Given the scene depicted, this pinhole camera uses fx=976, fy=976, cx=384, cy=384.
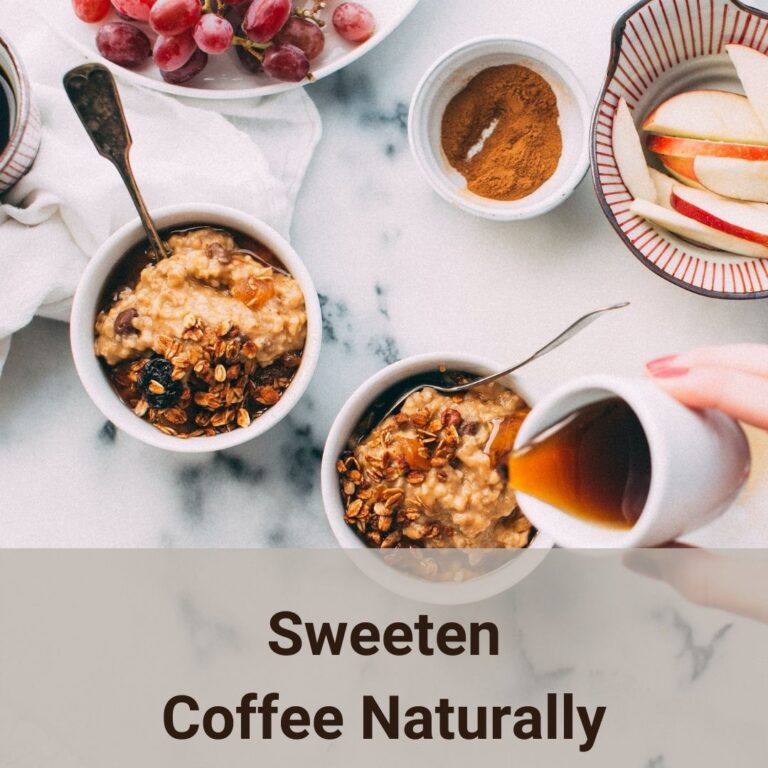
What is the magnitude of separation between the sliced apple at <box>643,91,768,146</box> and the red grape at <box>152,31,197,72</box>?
64 cm

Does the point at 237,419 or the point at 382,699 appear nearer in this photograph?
the point at 237,419

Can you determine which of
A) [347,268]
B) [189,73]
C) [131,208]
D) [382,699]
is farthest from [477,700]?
[189,73]

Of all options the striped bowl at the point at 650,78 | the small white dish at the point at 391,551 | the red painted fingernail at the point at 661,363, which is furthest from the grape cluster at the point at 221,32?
the red painted fingernail at the point at 661,363

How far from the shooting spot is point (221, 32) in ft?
4.32

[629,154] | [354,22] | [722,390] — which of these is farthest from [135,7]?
[722,390]

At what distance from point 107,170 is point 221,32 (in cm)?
25

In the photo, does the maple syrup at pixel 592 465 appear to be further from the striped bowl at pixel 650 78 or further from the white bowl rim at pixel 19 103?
the white bowl rim at pixel 19 103

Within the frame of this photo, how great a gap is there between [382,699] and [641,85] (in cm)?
93

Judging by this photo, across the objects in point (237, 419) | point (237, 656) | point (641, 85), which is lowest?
point (237, 656)

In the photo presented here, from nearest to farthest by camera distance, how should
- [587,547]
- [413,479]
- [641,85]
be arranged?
[587,547]
[413,479]
[641,85]

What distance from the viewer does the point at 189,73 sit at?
138 centimetres

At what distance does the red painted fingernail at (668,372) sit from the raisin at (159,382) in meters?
0.57

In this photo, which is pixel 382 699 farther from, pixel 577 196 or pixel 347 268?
pixel 577 196

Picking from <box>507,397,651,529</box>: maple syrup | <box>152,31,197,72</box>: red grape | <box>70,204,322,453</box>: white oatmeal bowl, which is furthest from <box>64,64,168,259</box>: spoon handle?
<box>507,397,651,529</box>: maple syrup
